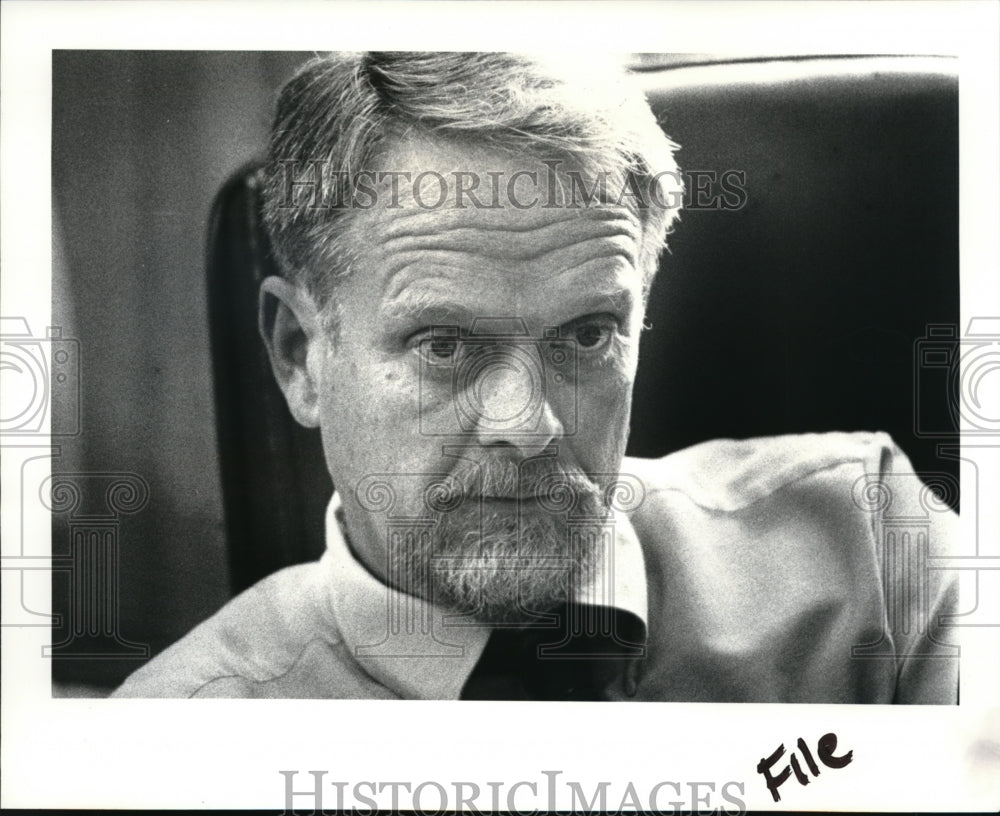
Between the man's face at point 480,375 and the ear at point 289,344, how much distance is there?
3 centimetres

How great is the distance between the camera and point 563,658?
241cm

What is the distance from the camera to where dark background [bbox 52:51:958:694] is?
2391 millimetres

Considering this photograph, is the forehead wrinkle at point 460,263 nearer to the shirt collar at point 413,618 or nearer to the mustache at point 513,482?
the mustache at point 513,482

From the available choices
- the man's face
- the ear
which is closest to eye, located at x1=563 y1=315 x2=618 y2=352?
the man's face

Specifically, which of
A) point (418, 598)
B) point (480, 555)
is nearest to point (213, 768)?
point (418, 598)

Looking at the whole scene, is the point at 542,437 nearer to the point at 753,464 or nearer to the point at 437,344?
the point at 437,344

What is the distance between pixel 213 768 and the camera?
243 cm

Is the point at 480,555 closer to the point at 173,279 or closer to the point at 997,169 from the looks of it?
the point at 173,279

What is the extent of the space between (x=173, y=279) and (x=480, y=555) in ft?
3.31

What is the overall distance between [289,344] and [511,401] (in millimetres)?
561

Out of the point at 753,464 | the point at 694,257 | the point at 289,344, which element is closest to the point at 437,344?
the point at 289,344

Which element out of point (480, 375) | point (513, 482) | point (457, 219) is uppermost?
point (457, 219)

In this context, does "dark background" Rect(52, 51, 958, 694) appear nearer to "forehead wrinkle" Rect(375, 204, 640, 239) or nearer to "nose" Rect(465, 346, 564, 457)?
"nose" Rect(465, 346, 564, 457)

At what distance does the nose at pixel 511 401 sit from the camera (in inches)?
92.4
